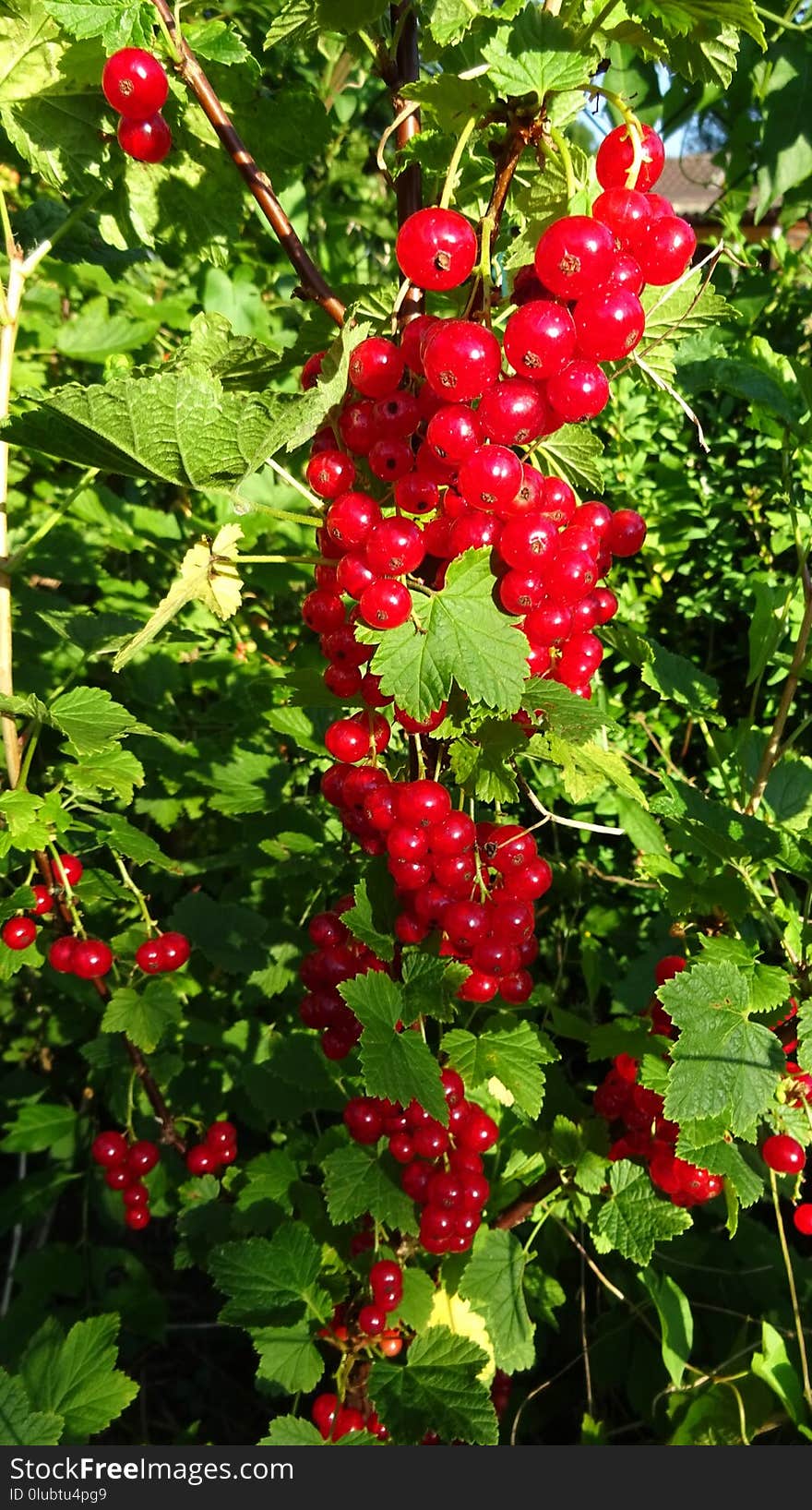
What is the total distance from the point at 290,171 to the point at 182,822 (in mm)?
1353

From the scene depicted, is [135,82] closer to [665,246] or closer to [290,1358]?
[665,246]

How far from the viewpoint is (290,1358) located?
105cm

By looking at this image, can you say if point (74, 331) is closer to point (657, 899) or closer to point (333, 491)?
point (333, 491)

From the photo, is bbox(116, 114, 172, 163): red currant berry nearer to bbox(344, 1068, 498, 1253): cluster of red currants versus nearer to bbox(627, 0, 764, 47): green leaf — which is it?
bbox(627, 0, 764, 47): green leaf

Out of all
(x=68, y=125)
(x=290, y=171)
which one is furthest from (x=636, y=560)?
(x=68, y=125)

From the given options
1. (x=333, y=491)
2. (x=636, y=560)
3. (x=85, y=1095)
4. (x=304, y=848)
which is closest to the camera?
(x=333, y=491)

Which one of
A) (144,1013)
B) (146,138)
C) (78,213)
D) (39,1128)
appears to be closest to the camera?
(146,138)

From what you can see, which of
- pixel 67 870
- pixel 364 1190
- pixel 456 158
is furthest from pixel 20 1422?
pixel 456 158

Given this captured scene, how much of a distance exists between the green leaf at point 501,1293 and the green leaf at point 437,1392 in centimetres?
12

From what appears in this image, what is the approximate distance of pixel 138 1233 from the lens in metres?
2.04

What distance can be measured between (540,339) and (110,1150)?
4.04ft

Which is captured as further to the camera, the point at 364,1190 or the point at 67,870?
the point at 67,870

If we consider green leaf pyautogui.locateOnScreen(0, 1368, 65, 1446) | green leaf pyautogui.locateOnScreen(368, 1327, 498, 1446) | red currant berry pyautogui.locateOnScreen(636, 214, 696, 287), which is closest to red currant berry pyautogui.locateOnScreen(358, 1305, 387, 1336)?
green leaf pyautogui.locateOnScreen(368, 1327, 498, 1446)

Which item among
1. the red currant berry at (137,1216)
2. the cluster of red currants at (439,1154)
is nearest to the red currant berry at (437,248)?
the cluster of red currants at (439,1154)
